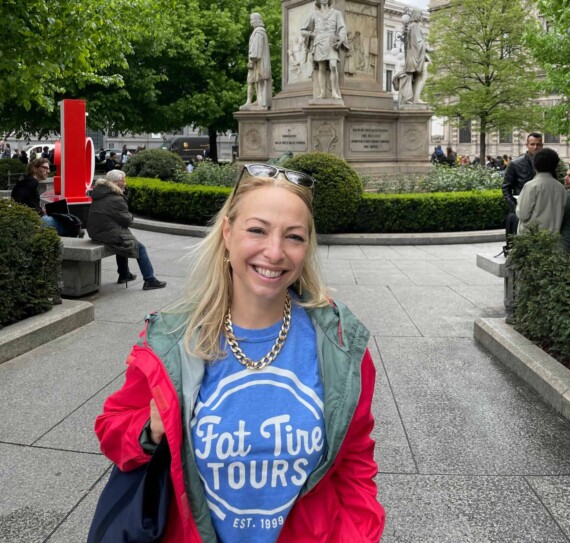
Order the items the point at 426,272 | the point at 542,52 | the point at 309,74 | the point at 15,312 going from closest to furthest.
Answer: the point at 15,312, the point at 426,272, the point at 542,52, the point at 309,74

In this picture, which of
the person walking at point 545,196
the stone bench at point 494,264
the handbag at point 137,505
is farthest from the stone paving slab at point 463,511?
the person walking at point 545,196

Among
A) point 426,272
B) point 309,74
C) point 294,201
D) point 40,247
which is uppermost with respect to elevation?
point 309,74

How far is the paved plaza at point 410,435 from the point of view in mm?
3252

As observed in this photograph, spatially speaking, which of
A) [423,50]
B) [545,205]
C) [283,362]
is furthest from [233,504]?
[423,50]

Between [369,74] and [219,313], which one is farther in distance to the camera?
[369,74]

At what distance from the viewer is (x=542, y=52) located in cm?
1727

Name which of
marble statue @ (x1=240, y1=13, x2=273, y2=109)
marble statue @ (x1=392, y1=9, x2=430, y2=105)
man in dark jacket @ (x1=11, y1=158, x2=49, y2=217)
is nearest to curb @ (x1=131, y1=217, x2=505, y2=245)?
man in dark jacket @ (x1=11, y1=158, x2=49, y2=217)

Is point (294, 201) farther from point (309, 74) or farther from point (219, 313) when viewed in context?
point (309, 74)

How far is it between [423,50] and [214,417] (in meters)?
19.4

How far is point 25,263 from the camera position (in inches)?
248

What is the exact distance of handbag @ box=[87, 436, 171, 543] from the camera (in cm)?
165

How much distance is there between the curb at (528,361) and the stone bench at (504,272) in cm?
24

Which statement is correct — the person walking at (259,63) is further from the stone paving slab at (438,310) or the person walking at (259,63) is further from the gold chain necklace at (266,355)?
the gold chain necklace at (266,355)

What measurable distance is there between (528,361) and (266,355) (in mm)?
4020
